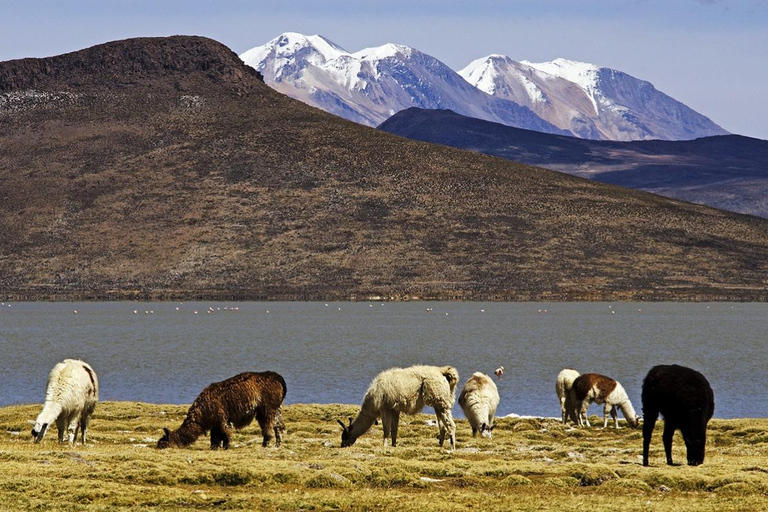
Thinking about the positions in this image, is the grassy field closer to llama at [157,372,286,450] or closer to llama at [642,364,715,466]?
llama at [157,372,286,450]

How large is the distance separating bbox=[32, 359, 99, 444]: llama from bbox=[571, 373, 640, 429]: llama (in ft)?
42.9

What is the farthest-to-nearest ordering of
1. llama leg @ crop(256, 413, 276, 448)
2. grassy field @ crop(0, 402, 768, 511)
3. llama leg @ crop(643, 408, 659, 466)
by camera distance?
llama leg @ crop(256, 413, 276, 448), llama leg @ crop(643, 408, 659, 466), grassy field @ crop(0, 402, 768, 511)

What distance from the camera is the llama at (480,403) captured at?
2638 centimetres

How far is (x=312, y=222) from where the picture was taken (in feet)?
517

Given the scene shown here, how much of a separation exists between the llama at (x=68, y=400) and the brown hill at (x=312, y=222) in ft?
391

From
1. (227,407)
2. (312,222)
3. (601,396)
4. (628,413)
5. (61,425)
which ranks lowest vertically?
(61,425)

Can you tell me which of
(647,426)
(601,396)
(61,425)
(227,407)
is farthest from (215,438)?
(601,396)

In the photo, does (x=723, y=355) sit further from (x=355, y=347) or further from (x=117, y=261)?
(x=117, y=261)

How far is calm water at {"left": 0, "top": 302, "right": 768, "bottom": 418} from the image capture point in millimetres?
47156

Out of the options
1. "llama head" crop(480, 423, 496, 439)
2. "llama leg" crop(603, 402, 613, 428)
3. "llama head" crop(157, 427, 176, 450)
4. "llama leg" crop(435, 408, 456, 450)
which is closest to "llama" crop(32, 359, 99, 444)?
"llama head" crop(157, 427, 176, 450)

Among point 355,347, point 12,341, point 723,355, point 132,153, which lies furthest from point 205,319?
point 132,153

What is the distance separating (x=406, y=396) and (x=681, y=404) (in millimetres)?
5988

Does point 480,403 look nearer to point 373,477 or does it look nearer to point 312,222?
point 373,477

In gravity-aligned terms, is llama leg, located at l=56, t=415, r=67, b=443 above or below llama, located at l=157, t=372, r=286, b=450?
below
